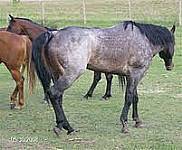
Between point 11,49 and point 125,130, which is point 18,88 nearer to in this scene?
point 11,49

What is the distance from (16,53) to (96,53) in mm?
2286

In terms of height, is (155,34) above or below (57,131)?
above

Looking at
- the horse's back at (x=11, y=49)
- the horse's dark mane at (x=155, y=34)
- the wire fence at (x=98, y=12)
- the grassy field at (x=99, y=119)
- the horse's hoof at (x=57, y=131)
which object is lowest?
the wire fence at (x=98, y=12)

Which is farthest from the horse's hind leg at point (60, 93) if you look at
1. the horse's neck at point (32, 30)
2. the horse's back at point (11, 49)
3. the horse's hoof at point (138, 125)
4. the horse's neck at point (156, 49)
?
the horse's neck at point (32, 30)

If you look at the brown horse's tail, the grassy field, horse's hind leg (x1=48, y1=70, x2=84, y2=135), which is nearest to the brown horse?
the brown horse's tail

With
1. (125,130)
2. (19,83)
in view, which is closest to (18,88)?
(19,83)

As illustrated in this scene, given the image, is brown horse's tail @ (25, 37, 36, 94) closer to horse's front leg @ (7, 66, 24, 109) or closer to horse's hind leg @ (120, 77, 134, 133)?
horse's front leg @ (7, 66, 24, 109)

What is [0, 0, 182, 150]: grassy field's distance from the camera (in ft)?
22.7

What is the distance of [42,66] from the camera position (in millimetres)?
7301

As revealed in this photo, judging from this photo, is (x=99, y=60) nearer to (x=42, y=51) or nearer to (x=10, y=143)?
(x=42, y=51)

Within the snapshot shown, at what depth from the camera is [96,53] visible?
7383mm

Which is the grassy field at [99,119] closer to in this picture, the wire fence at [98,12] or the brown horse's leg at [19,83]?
the brown horse's leg at [19,83]

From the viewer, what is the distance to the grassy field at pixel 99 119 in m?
6.91

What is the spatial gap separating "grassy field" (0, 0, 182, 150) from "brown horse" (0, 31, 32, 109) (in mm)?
608
